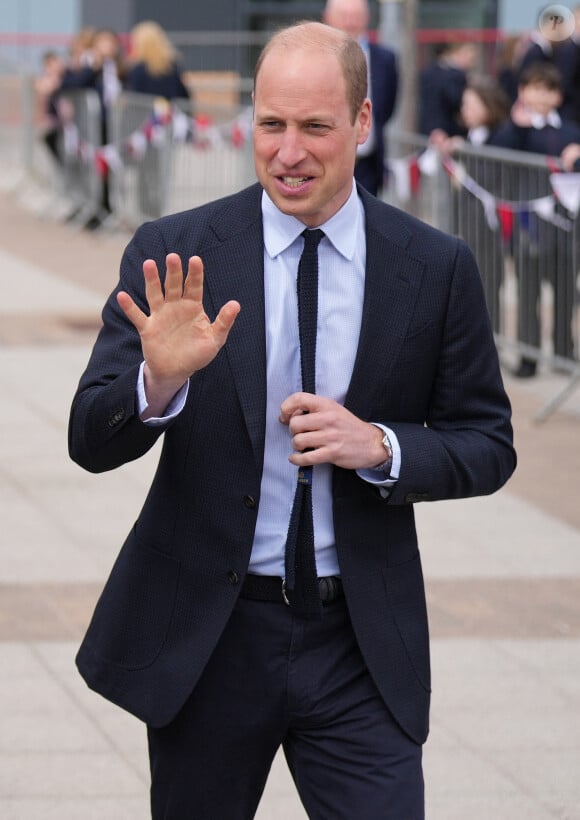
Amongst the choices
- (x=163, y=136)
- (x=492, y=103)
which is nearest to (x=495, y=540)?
(x=492, y=103)

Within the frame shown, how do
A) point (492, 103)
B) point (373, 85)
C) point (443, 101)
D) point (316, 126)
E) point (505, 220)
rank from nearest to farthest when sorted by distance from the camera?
point (316, 126) → point (505, 220) → point (373, 85) → point (492, 103) → point (443, 101)

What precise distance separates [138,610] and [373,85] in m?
8.65

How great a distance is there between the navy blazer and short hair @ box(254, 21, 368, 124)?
10.1 inches

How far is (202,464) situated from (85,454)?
0.20 m

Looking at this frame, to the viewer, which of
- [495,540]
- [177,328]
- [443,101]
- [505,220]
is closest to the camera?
[177,328]

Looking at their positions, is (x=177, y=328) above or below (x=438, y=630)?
above

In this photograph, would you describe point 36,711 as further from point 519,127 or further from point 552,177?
point 519,127

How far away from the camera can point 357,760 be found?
2.90 m

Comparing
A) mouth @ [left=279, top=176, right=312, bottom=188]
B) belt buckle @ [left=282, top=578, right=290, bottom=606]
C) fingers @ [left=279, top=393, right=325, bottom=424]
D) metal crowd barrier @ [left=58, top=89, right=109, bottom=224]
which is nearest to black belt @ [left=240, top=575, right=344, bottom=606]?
belt buckle @ [left=282, top=578, right=290, bottom=606]

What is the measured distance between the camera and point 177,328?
104 inches

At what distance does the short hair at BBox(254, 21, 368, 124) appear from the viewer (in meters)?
2.76

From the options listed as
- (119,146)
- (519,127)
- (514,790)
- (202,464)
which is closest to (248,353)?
(202,464)

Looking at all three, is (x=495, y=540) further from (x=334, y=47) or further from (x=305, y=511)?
(x=334, y=47)

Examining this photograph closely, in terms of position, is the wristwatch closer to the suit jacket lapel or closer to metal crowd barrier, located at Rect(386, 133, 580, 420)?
the suit jacket lapel
